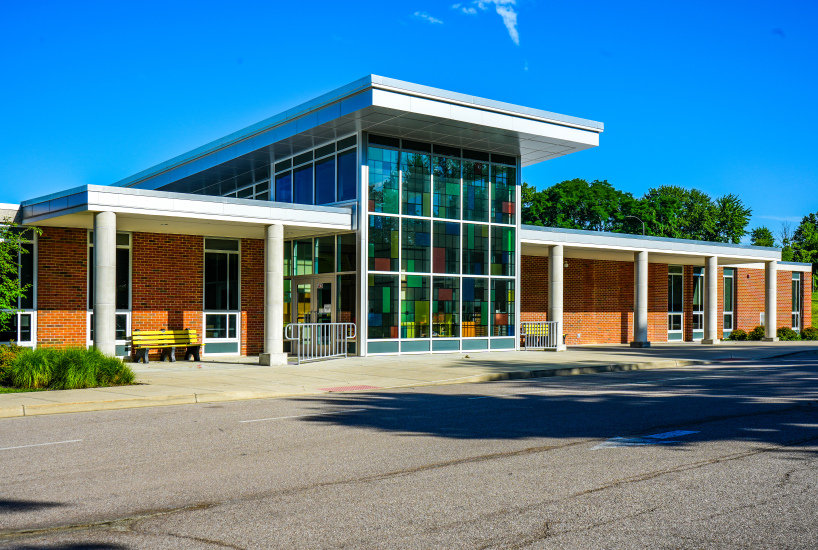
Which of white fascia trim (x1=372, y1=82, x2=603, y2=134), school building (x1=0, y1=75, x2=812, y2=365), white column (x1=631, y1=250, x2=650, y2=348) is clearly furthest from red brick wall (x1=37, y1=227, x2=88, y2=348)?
white column (x1=631, y1=250, x2=650, y2=348)

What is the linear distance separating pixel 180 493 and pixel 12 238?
545 inches

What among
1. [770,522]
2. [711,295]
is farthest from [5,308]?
[711,295]

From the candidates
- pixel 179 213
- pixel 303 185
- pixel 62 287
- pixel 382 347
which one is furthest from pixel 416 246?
pixel 62 287

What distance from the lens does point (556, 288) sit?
91.6ft

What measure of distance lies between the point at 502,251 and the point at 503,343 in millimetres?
3088

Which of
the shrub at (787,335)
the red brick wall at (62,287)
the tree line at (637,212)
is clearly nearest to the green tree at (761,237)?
the tree line at (637,212)

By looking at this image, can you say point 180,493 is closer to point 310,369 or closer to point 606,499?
point 606,499

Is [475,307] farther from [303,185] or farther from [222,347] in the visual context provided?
[222,347]

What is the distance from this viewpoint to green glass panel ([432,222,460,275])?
2403 cm

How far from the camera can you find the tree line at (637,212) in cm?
7000

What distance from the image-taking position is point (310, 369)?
63.8ft

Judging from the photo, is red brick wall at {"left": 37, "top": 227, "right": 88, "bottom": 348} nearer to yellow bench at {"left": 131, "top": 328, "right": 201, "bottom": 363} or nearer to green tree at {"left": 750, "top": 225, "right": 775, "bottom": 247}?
yellow bench at {"left": 131, "top": 328, "right": 201, "bottom": 363}

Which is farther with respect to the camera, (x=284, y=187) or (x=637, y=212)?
(x=637, y=212)

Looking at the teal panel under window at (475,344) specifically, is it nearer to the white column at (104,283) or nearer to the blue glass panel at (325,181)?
the blue glass panel at (325,181)
